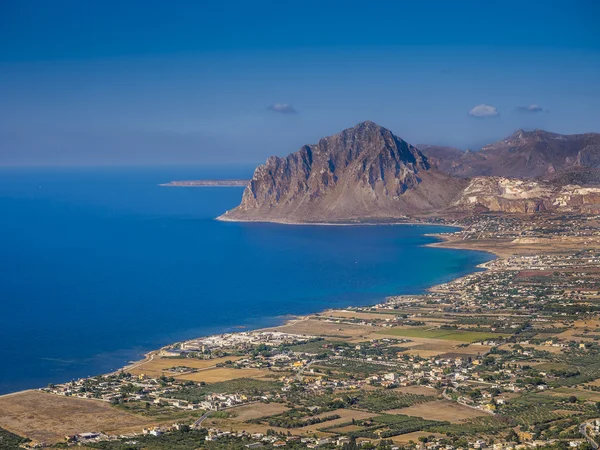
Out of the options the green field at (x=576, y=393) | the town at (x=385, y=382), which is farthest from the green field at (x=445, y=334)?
the green field at (x=576, y=393)

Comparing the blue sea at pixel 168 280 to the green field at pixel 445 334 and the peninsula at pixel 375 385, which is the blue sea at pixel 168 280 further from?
the green field at pixel 445 334

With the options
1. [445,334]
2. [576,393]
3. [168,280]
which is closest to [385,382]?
[576,393]

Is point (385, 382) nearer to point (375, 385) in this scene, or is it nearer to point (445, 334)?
point (375, 385)

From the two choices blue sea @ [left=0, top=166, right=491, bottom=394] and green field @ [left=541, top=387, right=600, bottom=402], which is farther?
blue sea @ [left=0, top=166, right=491, bottom=394]

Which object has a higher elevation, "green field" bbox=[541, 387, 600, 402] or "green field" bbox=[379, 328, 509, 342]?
"green field" bbox=[379, 328, 509, 342]

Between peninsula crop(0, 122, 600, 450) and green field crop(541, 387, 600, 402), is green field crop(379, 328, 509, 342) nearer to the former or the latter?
peninsula crop(0, 122, 600, 450)

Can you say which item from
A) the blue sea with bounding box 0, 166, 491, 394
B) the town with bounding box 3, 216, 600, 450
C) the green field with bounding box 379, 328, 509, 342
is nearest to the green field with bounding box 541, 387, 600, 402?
the town with bounding box 3, 216, 600, 450

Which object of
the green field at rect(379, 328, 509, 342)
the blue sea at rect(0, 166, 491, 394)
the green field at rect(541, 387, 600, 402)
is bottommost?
the green field at rect(541, 387, 600, 402)
